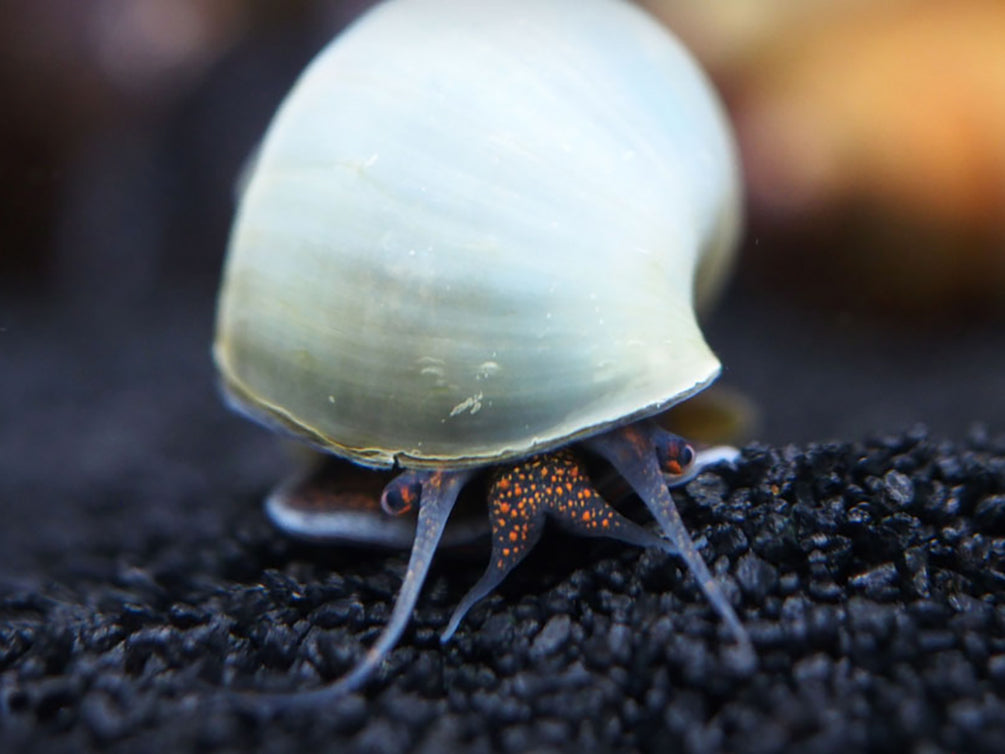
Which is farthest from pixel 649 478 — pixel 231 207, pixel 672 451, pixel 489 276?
pixel 231 207

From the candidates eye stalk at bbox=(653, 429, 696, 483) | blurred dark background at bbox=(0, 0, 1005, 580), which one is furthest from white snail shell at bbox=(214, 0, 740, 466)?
blurred dark background at bbox=(0, 0, 1005, 580)

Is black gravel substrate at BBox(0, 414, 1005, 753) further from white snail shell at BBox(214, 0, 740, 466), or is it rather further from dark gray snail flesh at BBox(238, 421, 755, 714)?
white snail shell at BBox(214, 0, 740, 466)

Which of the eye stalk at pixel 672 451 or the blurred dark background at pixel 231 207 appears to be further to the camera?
the blurred dark background at pixel 231 207

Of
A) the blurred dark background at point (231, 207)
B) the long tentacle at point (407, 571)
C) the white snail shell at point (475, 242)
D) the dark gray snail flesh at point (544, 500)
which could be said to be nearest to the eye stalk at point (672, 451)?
the dark gray snail flesh at point (544, 500)

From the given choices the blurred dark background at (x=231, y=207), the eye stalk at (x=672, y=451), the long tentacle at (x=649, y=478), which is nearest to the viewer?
the long tentacle at (x=649, y=478)

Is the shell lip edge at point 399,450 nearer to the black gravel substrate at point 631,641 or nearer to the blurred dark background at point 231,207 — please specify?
the black gravel substrate at point 631,641

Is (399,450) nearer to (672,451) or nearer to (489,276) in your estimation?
(489,276)
